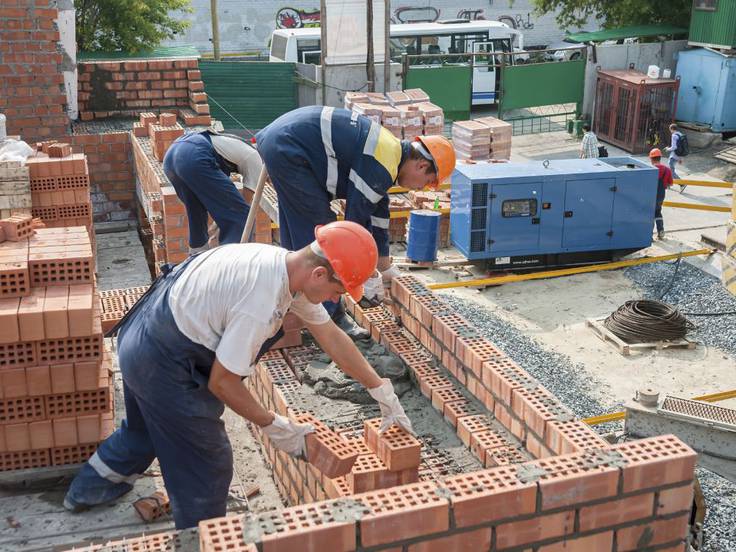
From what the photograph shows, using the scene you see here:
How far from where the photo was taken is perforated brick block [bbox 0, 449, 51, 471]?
484 centimetres

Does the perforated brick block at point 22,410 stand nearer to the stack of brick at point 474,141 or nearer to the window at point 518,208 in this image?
the window at point 518,208

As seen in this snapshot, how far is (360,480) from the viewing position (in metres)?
4.35

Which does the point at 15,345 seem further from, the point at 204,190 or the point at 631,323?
the point at 631,323

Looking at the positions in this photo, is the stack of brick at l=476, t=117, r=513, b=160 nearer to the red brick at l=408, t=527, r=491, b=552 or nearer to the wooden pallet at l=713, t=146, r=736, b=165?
the wooden pallet at l=713, t=146, r=736, b=165

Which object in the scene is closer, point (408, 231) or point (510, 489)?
point (510, 489)

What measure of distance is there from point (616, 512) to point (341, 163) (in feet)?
9.38

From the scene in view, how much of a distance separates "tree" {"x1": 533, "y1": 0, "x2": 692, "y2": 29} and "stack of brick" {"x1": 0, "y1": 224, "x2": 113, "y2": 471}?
2039cm

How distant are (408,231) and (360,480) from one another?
331 inches

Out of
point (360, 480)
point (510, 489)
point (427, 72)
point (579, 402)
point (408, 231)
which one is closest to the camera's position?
point (510, 489)

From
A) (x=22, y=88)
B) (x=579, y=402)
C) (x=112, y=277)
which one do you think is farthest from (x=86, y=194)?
(x=579, y=402)

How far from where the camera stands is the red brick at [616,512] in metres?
3.69

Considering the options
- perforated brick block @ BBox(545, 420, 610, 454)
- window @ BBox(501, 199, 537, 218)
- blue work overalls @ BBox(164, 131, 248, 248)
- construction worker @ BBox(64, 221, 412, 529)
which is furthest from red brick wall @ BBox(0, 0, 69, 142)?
perforated brick block @ BBox(545, 420, 610, 454)

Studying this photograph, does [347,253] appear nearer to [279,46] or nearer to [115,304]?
[115,304]

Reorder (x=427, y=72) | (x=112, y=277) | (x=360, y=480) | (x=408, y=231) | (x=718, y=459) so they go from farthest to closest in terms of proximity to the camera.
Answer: (x=427, y=72) < (x=408, y=231) < (x=112, y=277) < (x=718, y=459) < (x=360, y=480)
